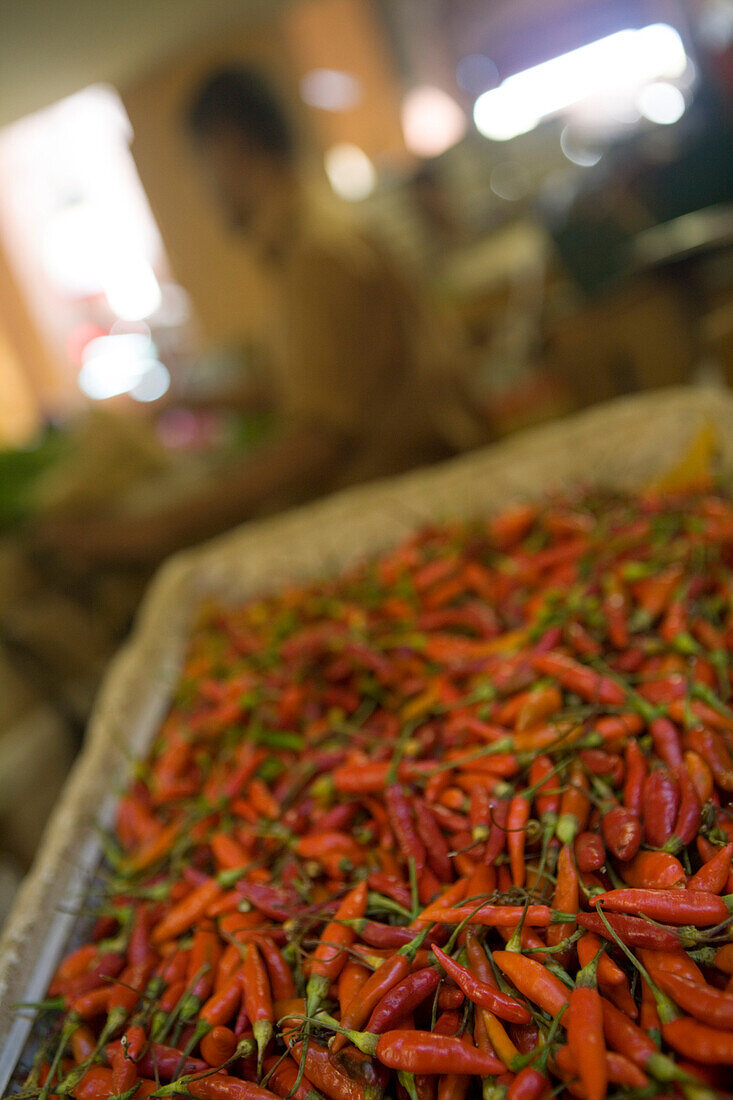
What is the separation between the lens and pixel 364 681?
1.66m

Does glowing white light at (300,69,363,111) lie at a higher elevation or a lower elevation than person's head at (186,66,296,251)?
higher

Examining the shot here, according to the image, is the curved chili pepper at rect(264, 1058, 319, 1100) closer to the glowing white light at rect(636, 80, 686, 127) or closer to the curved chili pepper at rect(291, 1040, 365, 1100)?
the curved chili pepper at rect(291, 1040, 365, 1100)

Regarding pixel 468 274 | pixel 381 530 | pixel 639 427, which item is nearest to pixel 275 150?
pixel 381 530

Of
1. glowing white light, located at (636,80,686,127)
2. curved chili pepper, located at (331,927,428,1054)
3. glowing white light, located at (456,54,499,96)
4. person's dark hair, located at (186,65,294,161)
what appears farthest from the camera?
glowing white light, located at (456,54,499,96)

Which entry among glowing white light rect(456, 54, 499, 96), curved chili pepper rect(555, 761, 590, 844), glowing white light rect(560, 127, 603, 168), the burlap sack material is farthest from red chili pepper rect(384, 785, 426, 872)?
glowing white light rect(456, 54, 499, 96)

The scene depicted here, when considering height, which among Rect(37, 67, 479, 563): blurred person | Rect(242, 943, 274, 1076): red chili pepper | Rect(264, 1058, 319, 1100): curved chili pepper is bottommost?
Rect(264, 1058, 319, 1100): curved chili pepper

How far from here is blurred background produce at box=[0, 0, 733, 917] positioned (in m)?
2.43

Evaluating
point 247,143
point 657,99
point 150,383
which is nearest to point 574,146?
point 657,99

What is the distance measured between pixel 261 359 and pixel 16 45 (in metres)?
4.28

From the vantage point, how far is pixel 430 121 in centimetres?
804

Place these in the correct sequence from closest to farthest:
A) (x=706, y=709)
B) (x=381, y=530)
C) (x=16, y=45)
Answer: (x=16, y=45)
(x=706, y=709)
(x=381, y=530)

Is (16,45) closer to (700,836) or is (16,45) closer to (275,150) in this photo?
(700,836)

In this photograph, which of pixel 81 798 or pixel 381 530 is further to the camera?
pixel 381 530

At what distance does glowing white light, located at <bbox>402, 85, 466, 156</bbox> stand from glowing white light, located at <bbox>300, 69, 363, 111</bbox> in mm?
661
